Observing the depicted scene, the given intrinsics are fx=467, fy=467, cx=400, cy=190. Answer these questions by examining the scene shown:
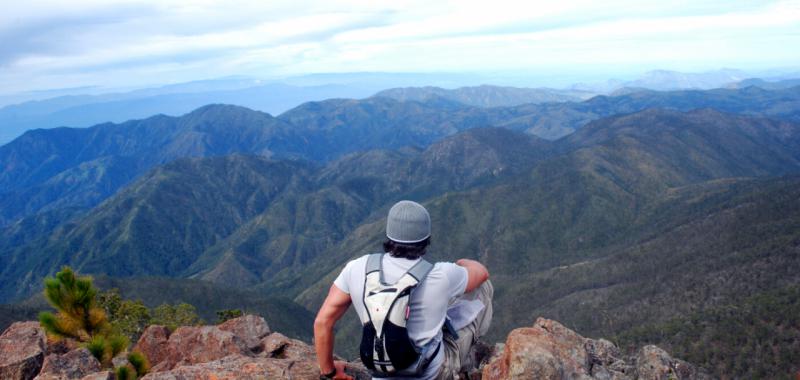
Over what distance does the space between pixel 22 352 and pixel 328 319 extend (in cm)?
1338

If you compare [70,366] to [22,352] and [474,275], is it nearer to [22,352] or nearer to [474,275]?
[22,352]

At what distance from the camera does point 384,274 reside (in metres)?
7.06

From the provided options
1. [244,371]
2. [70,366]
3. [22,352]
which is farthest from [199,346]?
[244,371]

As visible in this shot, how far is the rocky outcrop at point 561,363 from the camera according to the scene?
9.30 meters

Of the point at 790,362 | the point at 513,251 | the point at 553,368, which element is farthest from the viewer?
the point at 513,251

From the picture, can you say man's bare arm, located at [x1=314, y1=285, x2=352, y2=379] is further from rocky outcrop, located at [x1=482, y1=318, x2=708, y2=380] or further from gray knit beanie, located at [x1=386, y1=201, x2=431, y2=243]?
rocky outcrop, located at [x1=482, y1=318, x2=708, y2=380]

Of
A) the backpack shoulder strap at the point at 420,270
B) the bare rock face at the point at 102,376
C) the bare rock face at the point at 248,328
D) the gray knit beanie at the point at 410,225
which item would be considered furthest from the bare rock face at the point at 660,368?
the bare rock face at the point at 102,376

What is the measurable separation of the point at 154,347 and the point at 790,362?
196 feet

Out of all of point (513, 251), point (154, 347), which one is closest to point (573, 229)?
point (513, 251)

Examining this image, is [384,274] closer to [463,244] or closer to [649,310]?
[649,310]

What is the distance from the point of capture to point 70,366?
13.5 metres

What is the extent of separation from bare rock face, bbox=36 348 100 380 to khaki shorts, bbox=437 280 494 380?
36.0 ft

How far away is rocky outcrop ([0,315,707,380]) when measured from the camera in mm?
9758

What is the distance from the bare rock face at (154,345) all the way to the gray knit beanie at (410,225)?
47.7 feet
